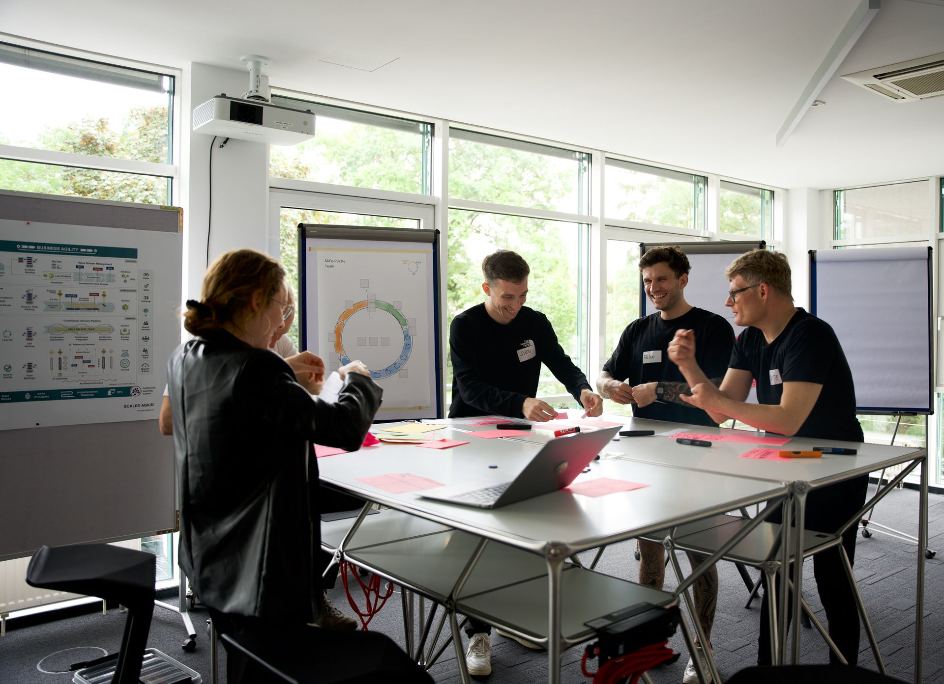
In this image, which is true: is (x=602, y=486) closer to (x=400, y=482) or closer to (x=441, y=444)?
(x=400, y=482)

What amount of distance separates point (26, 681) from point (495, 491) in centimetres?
225

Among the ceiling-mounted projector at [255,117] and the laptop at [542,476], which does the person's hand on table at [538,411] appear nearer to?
the laptop at [542,476]

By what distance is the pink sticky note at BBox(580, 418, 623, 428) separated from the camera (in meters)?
2.95

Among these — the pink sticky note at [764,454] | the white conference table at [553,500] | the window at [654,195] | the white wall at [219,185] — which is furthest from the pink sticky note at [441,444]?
the window at [654,195]

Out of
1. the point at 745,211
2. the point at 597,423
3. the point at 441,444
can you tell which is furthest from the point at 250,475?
the point at 745,211

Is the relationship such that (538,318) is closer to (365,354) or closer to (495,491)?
(365,354)

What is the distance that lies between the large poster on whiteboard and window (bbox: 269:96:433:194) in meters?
1.38

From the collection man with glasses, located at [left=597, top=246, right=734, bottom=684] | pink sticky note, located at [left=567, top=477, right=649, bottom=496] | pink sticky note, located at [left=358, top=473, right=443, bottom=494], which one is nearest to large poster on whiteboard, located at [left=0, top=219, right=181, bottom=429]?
pink sticky note, located at [left=358, top=473, right=443, bottom=494]

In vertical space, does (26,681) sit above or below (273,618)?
below

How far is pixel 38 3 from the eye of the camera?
3.23m

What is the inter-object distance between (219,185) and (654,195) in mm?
3873

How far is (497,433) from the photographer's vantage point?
286 cm

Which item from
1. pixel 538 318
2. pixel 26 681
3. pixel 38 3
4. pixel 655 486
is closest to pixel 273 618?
pixel 655 486

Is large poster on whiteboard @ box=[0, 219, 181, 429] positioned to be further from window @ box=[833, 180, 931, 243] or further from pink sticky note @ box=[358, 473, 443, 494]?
window @ box=[833, 180, 931, 243]
